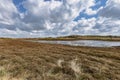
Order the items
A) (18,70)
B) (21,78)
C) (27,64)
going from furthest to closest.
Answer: (27,64)
(18,70)
(21,78)

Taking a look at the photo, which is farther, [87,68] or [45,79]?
[87,68]

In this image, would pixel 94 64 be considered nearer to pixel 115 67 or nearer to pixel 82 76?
pixel 115 67

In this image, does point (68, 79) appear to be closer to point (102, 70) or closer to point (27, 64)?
point (102, 70)

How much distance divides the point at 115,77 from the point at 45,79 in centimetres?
418

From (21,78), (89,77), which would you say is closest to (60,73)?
(89,77)

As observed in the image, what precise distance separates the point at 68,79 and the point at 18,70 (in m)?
3.59

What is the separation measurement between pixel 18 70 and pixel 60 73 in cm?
285

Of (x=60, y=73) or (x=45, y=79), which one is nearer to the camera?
(x=45, y=79)

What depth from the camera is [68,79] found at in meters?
11.0

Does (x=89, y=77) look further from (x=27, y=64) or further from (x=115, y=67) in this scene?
(x=27, y=64)

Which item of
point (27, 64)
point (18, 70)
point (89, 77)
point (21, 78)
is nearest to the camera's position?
point (21, 78)

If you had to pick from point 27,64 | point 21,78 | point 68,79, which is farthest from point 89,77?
point 27,64

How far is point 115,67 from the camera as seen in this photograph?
13.1m

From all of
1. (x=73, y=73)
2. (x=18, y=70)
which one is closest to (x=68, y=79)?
(x=73, y=73)
